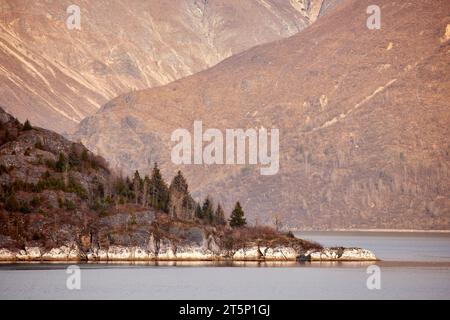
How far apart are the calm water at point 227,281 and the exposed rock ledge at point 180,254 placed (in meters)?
7.34

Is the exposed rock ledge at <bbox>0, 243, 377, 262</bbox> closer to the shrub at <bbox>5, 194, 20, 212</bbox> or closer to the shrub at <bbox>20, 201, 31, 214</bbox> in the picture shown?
the shrub at <bbox>20, 201, 31, 214</bbox>

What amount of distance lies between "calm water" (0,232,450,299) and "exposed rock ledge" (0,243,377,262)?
7.34 metres

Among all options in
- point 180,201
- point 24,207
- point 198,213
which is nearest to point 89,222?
point 24,207

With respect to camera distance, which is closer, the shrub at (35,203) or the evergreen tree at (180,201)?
the shrub at (35,203)

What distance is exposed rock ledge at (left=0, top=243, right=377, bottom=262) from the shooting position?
152800 mm

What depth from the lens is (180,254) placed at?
159500 millimetres

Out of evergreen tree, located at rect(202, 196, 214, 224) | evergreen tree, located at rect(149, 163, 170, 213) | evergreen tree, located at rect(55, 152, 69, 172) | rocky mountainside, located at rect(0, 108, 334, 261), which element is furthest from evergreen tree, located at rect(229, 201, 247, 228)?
evergreen tree, located at rect(55, 152, 69, 172)

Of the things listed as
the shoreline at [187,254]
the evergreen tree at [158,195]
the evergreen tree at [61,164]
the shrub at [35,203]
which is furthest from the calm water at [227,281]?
the evergreen tree at [61,164]

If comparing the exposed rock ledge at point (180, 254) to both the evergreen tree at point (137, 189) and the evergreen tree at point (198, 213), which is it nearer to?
the evergreen tree at point (137, 189)

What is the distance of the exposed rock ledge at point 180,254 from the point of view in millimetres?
152800
